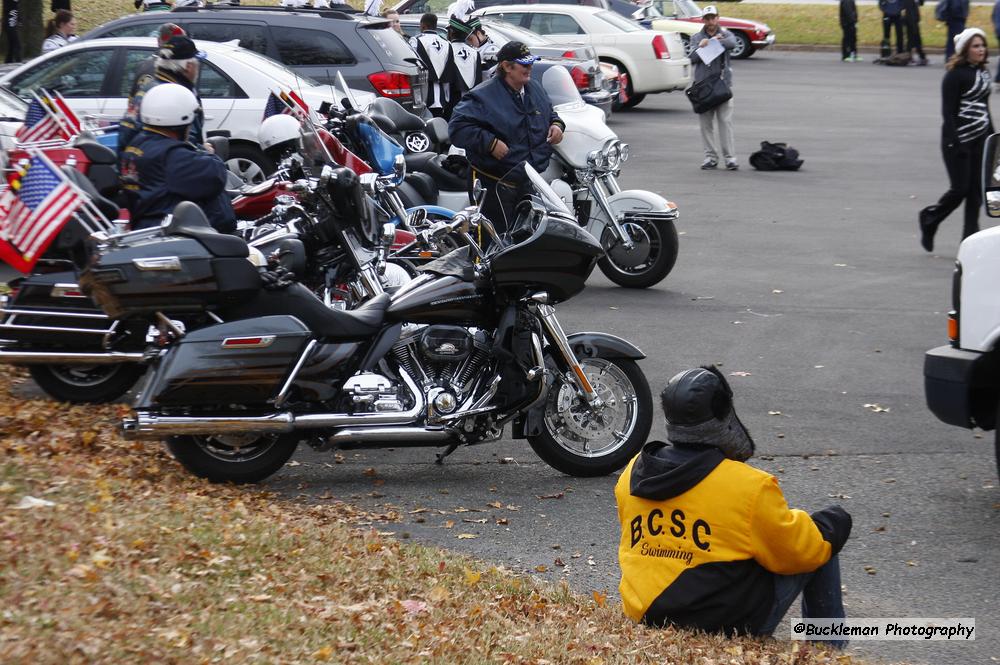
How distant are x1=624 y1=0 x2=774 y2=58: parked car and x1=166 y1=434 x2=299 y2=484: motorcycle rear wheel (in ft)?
63.2

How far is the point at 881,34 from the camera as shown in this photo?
1499 inches

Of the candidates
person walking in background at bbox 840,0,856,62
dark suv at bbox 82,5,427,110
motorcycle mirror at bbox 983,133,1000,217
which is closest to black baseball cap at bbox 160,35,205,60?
motorcycle mirror at bbox 983,133,1000,217

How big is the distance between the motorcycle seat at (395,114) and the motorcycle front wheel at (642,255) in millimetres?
1953

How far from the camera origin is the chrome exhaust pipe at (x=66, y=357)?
804 centimetres

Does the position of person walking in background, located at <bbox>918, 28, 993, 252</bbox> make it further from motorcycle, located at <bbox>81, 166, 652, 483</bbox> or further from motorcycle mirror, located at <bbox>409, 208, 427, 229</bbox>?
motorcycle, located at <bbox>81, 166, 652, 483</bbox>

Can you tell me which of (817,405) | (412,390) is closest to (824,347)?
(817,405)

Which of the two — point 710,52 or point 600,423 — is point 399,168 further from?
point 710,52

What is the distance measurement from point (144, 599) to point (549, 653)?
146cm

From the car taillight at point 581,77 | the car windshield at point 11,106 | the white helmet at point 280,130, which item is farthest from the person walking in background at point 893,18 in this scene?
the white helmet at point 280,130

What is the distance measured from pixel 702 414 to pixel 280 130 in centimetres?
561

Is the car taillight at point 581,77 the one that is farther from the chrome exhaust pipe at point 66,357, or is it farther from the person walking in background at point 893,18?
the person walking in background at point 893,18

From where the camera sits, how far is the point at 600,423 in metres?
7.30

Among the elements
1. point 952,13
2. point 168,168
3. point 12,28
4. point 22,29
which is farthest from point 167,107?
point 952,13

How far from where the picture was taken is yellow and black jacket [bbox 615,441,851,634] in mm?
4582
